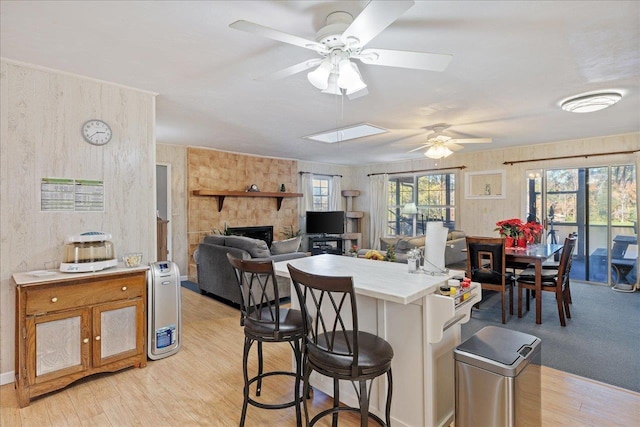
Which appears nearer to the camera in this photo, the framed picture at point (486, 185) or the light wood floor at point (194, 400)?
the light wood floor at point (194, 400)

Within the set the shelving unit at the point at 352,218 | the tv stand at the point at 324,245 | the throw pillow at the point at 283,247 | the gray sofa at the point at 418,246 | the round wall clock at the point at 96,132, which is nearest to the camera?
the round wall clock at the point at 96,132

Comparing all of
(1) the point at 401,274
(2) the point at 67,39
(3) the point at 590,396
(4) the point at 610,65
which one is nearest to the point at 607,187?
(4) the point at 610,65

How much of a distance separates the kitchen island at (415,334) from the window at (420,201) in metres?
5.67

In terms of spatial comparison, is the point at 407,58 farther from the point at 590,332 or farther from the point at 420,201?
the point at 420,201

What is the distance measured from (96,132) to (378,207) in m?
6.66

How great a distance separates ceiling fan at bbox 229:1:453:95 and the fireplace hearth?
4.57 m

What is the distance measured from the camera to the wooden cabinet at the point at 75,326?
222cm

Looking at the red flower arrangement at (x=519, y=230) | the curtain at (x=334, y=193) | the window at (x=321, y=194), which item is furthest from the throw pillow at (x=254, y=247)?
the curtain at (x=334, y=193)

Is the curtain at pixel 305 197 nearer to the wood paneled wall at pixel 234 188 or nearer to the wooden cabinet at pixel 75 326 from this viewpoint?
the wood paneled wall at pixel 234 188

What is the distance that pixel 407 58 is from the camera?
1934 millimetres

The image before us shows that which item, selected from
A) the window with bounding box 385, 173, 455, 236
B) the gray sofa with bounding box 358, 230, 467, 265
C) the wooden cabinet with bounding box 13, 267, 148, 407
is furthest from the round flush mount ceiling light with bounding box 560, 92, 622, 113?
the wooden cabinet with bounding box 13, 267, 148, 407

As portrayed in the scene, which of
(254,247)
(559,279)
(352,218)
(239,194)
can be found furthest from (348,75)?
(352,218)

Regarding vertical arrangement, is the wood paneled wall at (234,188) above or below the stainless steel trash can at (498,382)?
above

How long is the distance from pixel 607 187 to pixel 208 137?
659 cm
